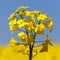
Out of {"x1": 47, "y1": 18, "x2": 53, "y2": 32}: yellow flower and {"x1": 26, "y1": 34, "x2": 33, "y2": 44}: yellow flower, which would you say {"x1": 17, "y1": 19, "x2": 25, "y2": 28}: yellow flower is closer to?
{"x1": 26, "y1": 34, "x2": 33, "y2": 44}: yellow flower

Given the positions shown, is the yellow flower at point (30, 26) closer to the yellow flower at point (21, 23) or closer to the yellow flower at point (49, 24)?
the yellow flower at point (21, 23)

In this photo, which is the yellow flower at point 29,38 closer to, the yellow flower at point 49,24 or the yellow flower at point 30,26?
the yellow flower at point 30,26

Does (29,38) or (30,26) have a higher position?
(30,26)

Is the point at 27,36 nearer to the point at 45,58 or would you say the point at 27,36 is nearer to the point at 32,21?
the point at 32,21

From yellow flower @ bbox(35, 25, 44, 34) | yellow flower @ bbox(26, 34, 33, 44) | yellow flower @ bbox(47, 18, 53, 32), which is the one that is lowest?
yellow flower @ bbox(26, 34, 33, 44)

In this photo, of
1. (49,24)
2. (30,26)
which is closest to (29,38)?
(30,26)

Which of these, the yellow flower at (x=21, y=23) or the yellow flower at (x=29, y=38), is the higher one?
the yellow flower at (x=21, y=23)

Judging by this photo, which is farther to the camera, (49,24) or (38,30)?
(49,24)

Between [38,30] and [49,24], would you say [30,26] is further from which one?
[49,24]

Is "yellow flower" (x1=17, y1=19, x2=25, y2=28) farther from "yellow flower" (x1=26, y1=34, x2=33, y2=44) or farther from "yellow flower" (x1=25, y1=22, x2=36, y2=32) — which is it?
"yellow flower" (x1=26, y1=34, x2=33, y2=44)

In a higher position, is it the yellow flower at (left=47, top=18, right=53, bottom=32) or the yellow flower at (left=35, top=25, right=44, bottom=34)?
the yellow flower at (left=47, top=18, right=53, bottom=32)

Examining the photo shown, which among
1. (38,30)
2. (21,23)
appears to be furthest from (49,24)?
(21,23)

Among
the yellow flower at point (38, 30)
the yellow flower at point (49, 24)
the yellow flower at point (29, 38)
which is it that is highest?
the yellow flower at point (49, 24)
